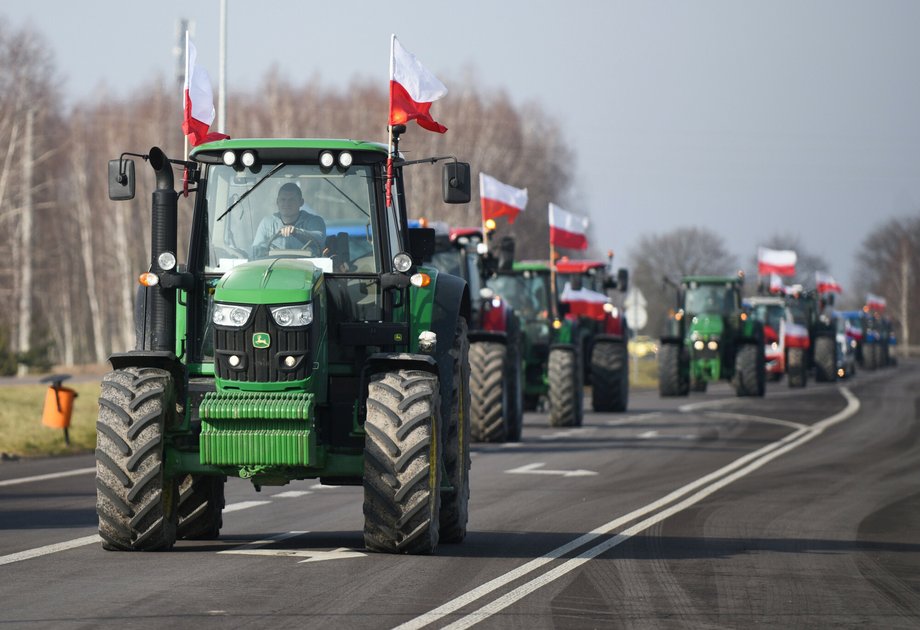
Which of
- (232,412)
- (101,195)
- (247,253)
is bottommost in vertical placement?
(232,412)

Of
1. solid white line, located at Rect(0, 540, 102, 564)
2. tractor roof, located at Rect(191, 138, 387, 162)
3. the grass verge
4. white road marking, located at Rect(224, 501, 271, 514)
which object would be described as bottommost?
white road marking, located at Rect(224, 501, 271, 514)

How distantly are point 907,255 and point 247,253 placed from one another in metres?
147

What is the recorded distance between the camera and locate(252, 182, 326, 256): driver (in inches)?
449

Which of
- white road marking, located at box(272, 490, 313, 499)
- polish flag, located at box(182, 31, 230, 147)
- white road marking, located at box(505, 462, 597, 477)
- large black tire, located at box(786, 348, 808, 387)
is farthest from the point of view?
large black tire, located at box(786, 348, 808, 387)

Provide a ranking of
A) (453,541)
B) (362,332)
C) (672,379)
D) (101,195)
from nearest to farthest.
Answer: (362,332)
(453,541)
(672,379)
(101,195)

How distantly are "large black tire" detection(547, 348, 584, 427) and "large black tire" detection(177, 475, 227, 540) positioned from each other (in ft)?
50.3

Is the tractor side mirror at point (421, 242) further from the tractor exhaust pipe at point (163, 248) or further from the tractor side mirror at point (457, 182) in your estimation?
the tractor exhaust pipe at point (163, 248)

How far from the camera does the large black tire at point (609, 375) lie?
105 feet

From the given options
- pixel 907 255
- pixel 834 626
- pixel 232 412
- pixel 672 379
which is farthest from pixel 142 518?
pixel 907 255

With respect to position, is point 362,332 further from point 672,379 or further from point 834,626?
point 672,379

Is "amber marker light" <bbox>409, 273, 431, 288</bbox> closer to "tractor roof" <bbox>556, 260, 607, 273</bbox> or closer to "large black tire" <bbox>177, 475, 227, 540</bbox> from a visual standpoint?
"large black tire" <bbox>177, 475, 227, 540</bbox>

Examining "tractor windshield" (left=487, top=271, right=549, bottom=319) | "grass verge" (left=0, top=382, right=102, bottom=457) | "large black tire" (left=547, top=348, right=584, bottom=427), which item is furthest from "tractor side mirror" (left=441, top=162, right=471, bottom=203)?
"tractor windshield" (left=487, top=271, right=549, bottom=319)

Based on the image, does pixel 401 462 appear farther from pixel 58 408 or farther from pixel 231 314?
pixel 58 408

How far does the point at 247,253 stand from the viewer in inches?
451
